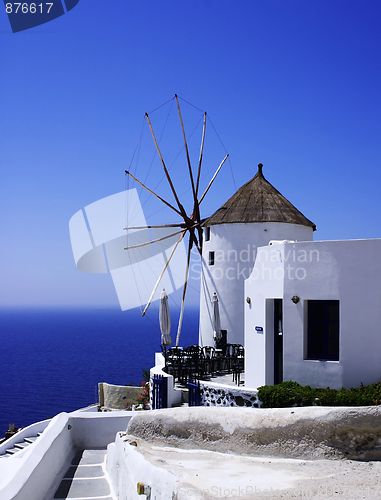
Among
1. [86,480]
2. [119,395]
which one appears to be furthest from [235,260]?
[86,480]

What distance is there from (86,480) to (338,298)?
6.09m

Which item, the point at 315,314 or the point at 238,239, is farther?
the point at 238,239

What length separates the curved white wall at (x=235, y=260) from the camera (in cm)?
1973

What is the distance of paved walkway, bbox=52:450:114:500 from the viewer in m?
6.32

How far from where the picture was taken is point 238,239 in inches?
791

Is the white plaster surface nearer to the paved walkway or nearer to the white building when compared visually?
the white building

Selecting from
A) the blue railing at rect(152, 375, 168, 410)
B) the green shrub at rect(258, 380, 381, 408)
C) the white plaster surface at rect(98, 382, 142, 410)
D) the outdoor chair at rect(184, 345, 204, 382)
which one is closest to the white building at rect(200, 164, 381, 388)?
the green shrub at rect(258, 380, 381, 408)

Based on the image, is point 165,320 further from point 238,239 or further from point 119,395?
point 119,395

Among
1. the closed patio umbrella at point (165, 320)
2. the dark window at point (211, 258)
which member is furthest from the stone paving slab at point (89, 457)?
the dark window at point (211, 258)

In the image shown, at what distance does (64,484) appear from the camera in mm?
6707

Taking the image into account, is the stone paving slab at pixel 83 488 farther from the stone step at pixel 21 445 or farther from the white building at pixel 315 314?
the stone step at pixel 21 445

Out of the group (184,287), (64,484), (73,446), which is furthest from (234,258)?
(64,484)

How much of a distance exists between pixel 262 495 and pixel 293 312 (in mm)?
6731

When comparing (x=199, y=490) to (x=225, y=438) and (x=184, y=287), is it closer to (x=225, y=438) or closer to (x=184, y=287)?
(x=225, y=438)
